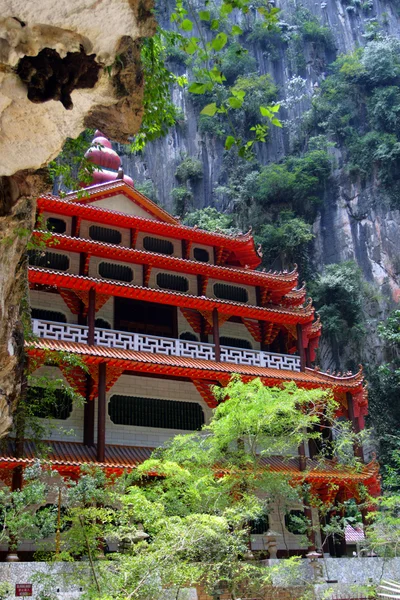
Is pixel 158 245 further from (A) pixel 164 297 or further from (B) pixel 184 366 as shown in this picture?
(B) pixel 184 366

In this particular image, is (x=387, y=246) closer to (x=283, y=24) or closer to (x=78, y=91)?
(x=283, y=24)

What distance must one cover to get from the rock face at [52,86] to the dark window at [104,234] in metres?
16.0

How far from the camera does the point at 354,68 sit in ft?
147

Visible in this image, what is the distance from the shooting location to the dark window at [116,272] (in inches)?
888

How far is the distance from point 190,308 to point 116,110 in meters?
16.4

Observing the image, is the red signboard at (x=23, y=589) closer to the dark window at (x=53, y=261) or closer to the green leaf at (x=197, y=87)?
the green leaf at (x=197, y=87)

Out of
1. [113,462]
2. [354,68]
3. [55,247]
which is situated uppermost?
[354,68]

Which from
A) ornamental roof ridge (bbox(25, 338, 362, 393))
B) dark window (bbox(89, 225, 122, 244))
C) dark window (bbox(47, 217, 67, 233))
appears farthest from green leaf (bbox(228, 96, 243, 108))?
dark window (bbox(89, 225, 122, 244))

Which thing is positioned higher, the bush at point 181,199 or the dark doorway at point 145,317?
the bush at point 181,199

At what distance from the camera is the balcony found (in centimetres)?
1948

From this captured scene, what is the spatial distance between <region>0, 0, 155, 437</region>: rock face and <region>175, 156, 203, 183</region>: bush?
39.4 m

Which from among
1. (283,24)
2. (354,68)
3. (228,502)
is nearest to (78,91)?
(228,502)

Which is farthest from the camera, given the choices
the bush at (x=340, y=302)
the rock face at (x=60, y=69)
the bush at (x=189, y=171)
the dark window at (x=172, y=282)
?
the bush at (x=189, y=171)

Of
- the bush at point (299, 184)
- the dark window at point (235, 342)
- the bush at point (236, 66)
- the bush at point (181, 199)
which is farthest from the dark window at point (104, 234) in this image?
the bush at point (236, 66)
